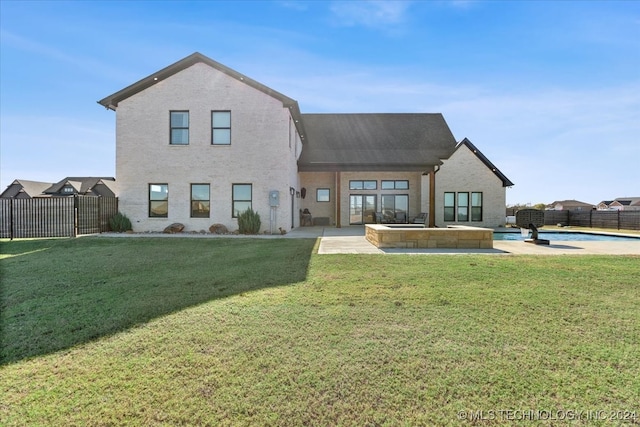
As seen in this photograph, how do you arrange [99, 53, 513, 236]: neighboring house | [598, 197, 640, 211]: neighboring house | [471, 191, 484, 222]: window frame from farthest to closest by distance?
[598, 197, 640, 211]: neighboring house < [471, 191, 484, 222]: window frame < [99, 53, 513, 236]: neighboring house

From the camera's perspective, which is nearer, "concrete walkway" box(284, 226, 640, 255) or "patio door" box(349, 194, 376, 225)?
"concrete walkway" box(284, 226, 640, 255)

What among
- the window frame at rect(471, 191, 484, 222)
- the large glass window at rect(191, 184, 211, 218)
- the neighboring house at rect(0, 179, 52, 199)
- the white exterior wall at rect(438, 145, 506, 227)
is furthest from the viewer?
the neighboring house at rect(0, 179, 52, 199)

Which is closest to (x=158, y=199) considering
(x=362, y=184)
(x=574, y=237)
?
(x=362, y=184)

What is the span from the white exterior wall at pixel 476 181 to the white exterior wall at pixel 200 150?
1160cm

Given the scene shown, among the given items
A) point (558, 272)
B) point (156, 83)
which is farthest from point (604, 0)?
point (156, 83)

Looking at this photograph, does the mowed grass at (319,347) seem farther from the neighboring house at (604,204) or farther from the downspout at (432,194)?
the neighboring house at (604,204)

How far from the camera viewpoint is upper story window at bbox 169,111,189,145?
1555 cm

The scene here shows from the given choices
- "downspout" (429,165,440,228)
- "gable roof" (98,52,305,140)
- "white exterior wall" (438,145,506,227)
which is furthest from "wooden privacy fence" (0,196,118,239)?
"white exterior wall" (438,145,506,227)

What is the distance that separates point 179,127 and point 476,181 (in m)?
19.0

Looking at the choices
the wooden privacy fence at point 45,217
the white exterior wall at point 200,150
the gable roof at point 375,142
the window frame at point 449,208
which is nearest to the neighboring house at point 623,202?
the gable roof at point 375,142

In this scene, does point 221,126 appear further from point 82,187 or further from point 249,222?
point 82,187

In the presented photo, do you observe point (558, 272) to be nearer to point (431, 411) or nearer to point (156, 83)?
point (431, 411)

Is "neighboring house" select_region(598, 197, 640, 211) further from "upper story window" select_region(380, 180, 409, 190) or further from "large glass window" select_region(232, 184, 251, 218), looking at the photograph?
"large glass window" select_region(232, 184, 251, 218)

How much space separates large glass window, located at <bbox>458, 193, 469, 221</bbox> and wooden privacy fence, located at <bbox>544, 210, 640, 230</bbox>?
9.80 m
